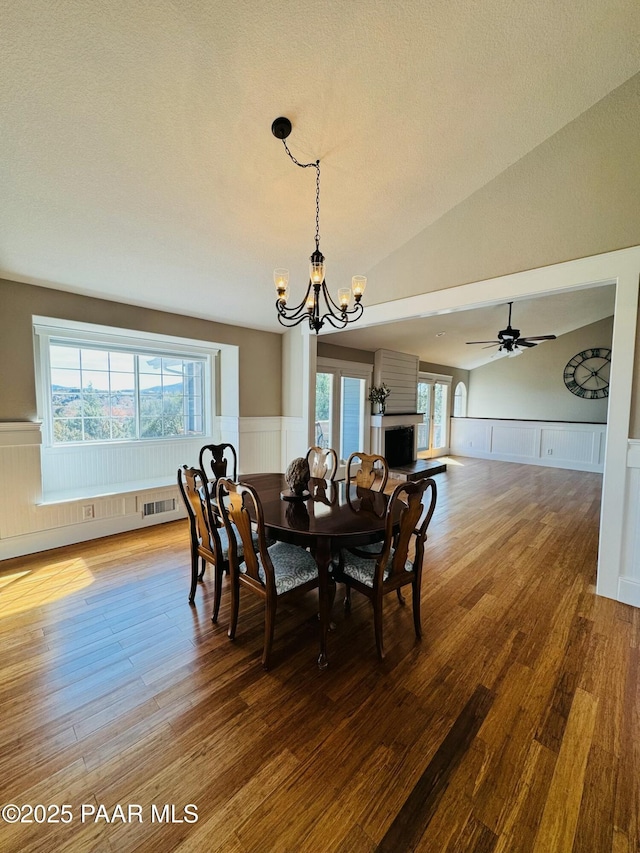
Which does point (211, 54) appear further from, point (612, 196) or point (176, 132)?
point (612, 196)

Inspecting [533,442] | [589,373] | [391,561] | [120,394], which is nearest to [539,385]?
[589,373]

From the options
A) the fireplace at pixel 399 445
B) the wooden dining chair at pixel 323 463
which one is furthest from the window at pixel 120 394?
the fireplace at pixel 399 445

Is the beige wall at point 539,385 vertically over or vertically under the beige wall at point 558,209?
under

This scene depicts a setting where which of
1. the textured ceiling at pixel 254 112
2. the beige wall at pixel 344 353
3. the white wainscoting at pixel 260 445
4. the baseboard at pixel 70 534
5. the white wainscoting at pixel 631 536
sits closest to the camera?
the textured ceiling at pixel 254 112

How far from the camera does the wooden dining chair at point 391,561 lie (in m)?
1.88

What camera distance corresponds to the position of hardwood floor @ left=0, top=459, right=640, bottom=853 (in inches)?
46.6

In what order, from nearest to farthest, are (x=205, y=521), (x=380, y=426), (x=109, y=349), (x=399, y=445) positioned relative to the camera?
(x=205, y=521), (x=109, y=349), (x=380, y=426), (x=399, y=445)

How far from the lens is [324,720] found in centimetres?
158

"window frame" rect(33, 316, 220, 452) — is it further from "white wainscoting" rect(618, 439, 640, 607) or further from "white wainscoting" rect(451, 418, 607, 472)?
"white wainscoting" rect(451, 418, 607, 472)

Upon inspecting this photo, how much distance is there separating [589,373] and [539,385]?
0.95 m

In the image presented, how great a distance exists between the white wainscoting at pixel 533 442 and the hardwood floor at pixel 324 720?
19.1 feet

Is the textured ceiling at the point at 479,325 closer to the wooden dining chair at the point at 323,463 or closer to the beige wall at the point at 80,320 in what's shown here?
the beige wall at the point at 80,320

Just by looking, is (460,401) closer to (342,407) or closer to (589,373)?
(589,373)

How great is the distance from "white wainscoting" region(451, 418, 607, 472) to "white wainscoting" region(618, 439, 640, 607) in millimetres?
5676
